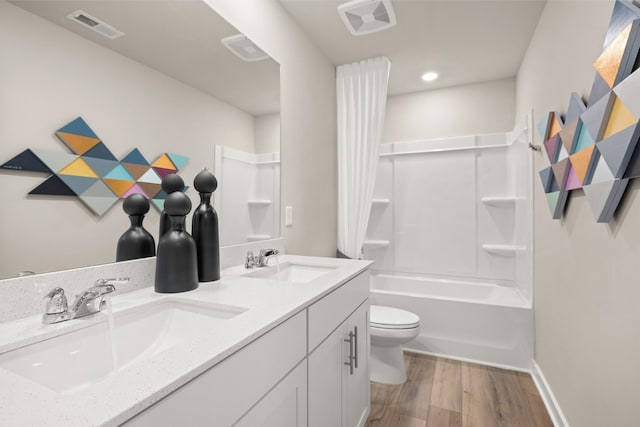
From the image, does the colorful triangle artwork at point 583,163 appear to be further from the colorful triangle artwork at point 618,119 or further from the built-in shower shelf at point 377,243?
the built-in shower shelf at point 377,243

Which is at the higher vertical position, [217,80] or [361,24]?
[361,24]

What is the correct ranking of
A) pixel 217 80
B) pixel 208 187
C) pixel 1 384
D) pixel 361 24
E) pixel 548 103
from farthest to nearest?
pixel 361 24 < pixel 548 103 < pixel 217 80 < pixel 208 187 < pixel 1 384

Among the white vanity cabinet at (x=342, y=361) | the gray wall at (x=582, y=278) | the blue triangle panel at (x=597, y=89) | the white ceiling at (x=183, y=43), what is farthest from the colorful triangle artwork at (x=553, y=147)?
the white ceiling at (x=183, y=43)

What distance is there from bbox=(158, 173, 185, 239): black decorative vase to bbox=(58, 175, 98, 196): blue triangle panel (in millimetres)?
237

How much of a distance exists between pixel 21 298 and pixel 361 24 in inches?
89.5

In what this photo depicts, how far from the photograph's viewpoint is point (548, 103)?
1.90m

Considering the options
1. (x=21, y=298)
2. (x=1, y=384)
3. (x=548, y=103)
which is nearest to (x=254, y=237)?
(x=21, y=298)

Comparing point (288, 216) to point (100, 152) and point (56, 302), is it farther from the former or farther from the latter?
point (56, 302)

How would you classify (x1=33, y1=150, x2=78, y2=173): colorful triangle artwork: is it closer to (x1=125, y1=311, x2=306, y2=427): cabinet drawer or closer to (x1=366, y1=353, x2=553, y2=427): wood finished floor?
(x1=125, y1=311, x2=306, y2=427): cabinet drawer

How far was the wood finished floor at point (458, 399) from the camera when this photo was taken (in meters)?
1.74

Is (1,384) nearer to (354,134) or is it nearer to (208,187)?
(208,187)

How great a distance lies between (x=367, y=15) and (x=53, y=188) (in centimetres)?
200

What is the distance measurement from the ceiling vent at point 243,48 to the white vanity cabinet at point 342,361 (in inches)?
51.1

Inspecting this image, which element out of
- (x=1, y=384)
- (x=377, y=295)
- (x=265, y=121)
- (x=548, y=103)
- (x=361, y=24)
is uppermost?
(x=361, y=24)
